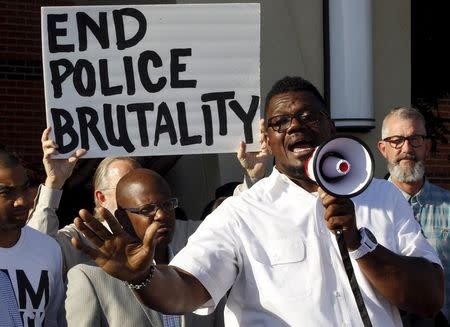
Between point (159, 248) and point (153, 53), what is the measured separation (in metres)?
1.14

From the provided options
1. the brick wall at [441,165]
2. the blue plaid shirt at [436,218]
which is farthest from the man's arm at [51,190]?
the brick wall at [441,165]

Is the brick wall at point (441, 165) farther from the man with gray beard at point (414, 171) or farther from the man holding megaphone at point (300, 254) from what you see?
the man holding megaphone at point (300, 254)

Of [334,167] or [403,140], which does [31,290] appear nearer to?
[334,167]

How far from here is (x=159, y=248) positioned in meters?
4.84

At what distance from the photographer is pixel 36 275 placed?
4738 mm

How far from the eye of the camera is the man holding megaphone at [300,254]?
3.30 m

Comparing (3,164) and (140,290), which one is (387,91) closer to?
(3,164)

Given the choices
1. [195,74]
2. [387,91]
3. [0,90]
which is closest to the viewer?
[195,74]

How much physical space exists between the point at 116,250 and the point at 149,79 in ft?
8.52

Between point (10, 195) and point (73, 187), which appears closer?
point (10, 195)

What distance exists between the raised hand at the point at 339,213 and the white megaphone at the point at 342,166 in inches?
1.4

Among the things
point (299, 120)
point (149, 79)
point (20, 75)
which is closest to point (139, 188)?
point (149, 79)

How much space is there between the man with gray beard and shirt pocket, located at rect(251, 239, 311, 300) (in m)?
2.52

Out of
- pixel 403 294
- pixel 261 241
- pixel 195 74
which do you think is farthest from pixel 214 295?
pixel 195 74
